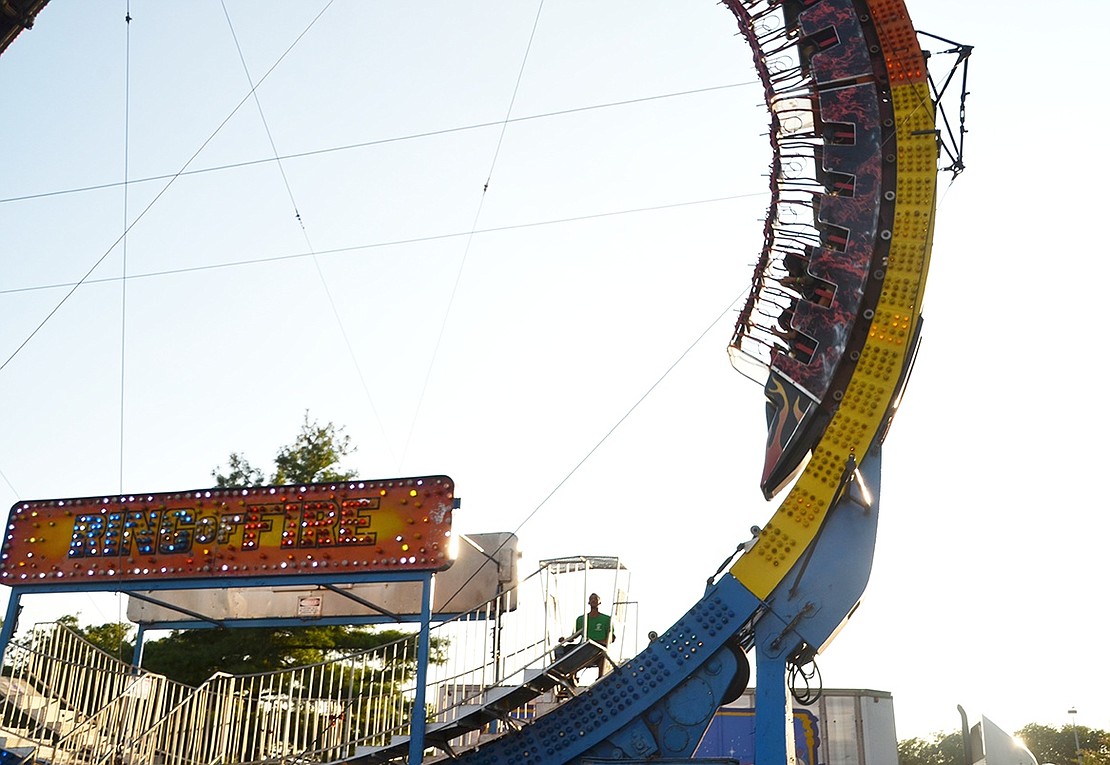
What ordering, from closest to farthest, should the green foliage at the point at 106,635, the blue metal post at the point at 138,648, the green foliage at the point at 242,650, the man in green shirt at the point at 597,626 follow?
the man in green shirt at the point at 597,626 < the blue metal post at the point at 138,648 < the green foliage at the point at 242,650 < the green foliage at the point at 106,635

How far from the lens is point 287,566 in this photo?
497 inches

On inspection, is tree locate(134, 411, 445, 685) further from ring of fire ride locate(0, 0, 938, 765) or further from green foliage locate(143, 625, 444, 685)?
ring of fire ride locate(0, 0, 938, 765)

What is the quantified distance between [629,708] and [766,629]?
69.2 inches

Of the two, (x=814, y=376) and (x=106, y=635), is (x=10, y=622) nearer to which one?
(x=814, y=376)

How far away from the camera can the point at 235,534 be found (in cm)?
1302

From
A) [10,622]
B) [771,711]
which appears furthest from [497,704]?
[10,622]

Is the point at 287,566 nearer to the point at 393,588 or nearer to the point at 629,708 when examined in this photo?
the point at 393,588

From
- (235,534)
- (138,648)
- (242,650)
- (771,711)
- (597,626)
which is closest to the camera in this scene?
(771,711)

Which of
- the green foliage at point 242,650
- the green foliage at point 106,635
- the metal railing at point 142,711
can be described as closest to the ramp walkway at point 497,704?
the metal railing at point 142,711

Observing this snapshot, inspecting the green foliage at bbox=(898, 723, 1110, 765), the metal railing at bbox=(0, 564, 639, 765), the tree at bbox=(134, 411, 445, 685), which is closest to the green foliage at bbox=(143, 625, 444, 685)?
the tree at bbox=(134, 411, 445, 685)

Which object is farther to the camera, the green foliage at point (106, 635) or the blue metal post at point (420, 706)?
the green foliage at point (106, 635)

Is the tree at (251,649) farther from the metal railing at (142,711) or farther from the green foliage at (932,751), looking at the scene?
the green foliage at (932,751)

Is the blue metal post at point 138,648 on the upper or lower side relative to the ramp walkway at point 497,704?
upper

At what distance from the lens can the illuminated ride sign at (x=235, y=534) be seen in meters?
12.4
